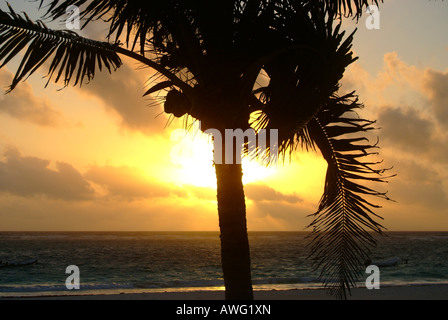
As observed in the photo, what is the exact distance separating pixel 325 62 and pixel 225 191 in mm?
1626

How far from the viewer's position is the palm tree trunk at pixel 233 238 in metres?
4.43

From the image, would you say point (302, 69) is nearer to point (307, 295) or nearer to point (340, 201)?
point (340, 201)

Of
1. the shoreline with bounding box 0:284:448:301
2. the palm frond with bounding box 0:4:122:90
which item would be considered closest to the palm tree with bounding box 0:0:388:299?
the palm frond with bounding box 0:4:122:90

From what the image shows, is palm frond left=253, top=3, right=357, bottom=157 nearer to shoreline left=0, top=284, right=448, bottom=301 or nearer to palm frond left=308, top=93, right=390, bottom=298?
palm frond left=308, top=93, right=390, bottom=298

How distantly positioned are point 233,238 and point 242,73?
5.74ft

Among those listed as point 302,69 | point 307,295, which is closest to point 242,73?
point 302,69

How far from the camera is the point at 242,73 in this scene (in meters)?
4.70

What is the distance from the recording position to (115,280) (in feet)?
103

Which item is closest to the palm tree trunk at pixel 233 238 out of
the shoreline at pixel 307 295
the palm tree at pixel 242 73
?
the palm tree at pixel 242 73

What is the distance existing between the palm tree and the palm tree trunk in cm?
1

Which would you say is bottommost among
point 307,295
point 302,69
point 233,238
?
point 307,295
